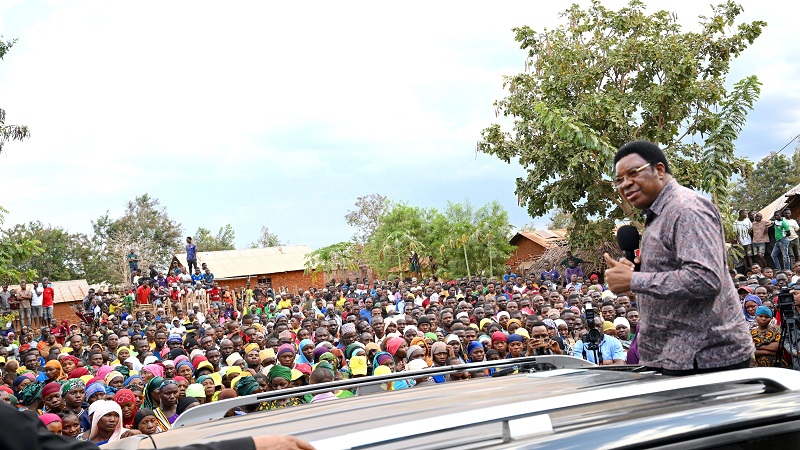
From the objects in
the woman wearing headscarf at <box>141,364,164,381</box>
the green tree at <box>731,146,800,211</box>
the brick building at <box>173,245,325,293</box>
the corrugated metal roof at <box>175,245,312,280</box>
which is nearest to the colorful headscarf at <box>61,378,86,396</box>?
the woman wearing headscarf at <box>141,364,164,381</box>

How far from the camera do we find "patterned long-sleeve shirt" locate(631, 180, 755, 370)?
7.82ft

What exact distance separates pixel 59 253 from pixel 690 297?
166 ft

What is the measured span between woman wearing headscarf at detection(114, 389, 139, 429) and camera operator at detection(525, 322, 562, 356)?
14.9 feet

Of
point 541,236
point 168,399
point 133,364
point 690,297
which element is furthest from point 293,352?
point 541,236

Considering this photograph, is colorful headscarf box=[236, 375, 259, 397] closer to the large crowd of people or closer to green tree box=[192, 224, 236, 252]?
the large crowd of people

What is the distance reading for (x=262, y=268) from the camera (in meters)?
39.6

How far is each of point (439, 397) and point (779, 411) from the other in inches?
34.9

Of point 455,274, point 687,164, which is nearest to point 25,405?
point 687,164

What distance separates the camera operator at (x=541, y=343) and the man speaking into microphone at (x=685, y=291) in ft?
20.8

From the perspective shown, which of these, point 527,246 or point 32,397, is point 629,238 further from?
point 527,246

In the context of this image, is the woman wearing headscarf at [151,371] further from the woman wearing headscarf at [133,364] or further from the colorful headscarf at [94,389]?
the colorful headscarf at [94,389]

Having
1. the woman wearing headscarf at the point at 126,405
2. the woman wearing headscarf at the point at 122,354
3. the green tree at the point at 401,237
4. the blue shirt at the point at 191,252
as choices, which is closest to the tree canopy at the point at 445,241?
the green tree at the point at 401,237

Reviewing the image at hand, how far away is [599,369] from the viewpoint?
8.47ft

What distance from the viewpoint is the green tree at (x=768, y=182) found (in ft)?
135
